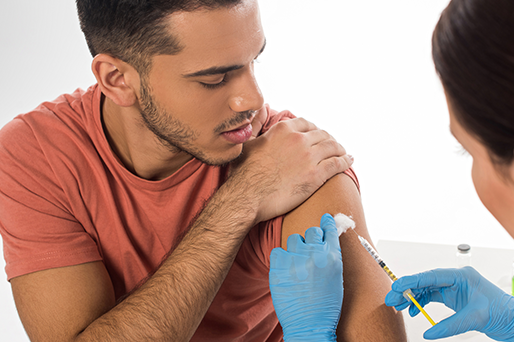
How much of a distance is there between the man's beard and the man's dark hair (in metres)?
0.11

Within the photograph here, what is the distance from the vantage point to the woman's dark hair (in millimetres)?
731

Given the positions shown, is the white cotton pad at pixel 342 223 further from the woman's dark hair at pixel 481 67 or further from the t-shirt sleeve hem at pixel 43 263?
the t-shirt sleeve hem at pixel 43 263

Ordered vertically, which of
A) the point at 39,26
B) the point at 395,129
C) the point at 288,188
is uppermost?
the point at 39,26

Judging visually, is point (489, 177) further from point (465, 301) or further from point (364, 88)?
point (364, 88)

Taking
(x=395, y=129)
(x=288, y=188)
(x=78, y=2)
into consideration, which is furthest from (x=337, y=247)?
(x=395, y=129)

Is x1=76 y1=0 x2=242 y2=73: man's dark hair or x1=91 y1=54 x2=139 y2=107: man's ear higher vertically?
x1=76 y1=0 x2=242 y2=73: man's dark hair

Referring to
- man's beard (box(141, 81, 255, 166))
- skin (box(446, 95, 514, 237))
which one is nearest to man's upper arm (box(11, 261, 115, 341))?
man's beard (box(141, 81, 255, 166))

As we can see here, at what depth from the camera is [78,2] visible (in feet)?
4.38

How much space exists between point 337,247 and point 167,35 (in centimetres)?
75

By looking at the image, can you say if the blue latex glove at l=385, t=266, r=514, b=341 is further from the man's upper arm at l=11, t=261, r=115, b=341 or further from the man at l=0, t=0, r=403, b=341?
the man's upper arm at l=11, t=261, r=115, b=341

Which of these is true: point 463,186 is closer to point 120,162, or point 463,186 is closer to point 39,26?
point 120,162

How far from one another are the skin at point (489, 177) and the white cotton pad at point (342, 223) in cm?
40

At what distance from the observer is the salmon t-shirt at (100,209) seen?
1329 mm

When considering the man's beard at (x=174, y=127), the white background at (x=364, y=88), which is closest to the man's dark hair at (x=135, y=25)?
the man's beard at (x=174, y=127)
